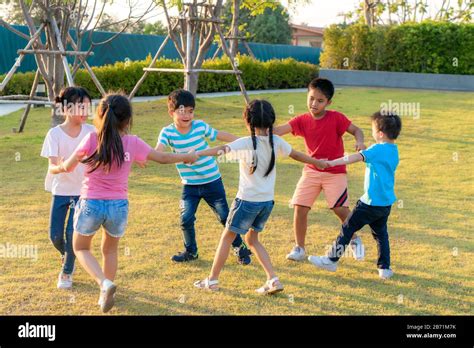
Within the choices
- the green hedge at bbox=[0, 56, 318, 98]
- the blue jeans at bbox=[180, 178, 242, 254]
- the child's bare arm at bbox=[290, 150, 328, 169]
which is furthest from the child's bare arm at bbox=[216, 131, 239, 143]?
the green hedge at bbox=[0, 56, 318, 98]

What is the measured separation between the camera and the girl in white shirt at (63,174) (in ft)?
13.0

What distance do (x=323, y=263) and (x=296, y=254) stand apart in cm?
31

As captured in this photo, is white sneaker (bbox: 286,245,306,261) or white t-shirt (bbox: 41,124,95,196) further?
white sneaker (bbox: 286,245,306,261)

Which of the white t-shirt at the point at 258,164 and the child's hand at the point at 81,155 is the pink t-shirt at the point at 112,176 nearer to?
the child's hand at the point at 81,155

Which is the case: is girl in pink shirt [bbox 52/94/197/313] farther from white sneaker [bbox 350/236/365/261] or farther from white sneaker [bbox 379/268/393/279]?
white sneaker [bbox 350/236/365/261]

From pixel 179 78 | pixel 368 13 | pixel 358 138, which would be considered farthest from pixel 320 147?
pixel 368 13

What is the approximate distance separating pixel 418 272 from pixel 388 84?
1971 cm

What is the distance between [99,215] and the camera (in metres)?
3.62

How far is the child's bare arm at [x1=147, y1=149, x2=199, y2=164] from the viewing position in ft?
12.3

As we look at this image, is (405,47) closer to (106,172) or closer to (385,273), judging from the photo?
(385,273)

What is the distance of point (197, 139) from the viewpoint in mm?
4598

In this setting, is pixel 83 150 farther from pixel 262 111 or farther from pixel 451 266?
pixel 451 266

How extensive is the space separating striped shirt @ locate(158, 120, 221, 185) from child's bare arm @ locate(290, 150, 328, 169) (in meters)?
0.70

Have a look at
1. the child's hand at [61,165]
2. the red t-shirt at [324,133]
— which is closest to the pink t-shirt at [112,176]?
the child's hand at [61,165]
